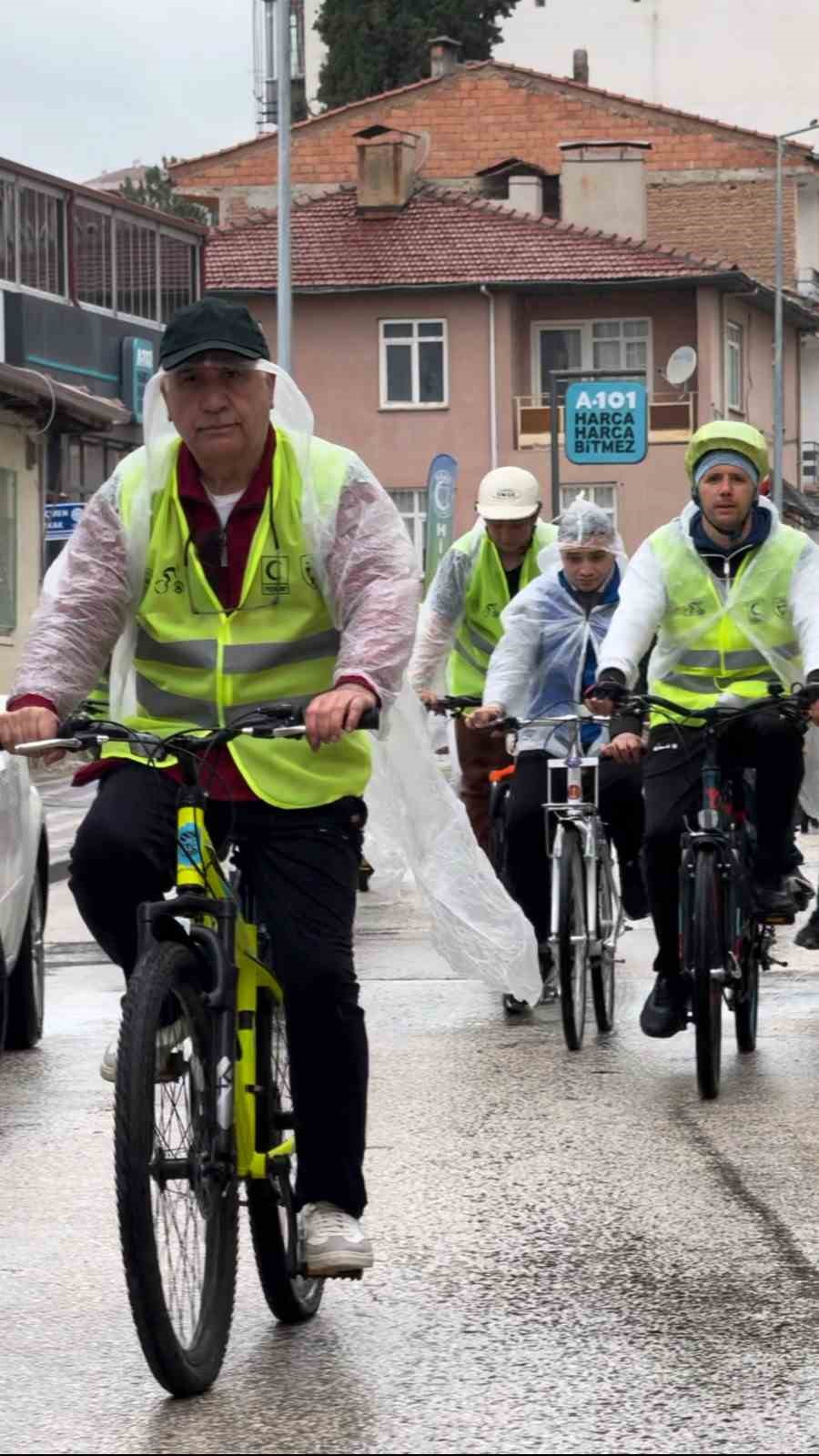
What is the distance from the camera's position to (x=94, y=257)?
40406 millimetres

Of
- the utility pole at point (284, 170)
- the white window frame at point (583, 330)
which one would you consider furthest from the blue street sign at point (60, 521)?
the white window frame at point (583, 330)

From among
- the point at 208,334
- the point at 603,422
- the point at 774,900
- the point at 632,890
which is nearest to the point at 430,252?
the point at 603,422

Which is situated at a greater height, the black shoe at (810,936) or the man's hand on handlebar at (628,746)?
the man's hand on handlebar at (628,746)

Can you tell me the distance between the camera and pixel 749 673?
349 inches

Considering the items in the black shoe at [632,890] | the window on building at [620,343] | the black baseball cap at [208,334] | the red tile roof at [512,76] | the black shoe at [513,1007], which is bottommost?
the black shoe at [513,1007]

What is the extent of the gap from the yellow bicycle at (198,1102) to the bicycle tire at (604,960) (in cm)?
453

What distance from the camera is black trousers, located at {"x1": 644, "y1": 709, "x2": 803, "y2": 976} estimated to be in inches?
345

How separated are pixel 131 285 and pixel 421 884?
37.0 m

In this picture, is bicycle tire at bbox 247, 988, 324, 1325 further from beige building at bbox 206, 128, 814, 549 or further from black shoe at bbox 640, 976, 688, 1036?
beige building at bbox 206, 128, 814, 549

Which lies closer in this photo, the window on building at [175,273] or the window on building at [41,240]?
the window on building at [41,240]

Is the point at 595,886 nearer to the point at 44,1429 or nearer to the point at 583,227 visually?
the point at 44,1429

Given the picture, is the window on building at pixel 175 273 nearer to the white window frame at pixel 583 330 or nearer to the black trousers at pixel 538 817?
the white window frame at pixel 583 330

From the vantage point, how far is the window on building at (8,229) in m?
36.2

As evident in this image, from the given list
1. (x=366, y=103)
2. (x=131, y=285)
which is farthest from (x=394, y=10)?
(x=131, y=285)
